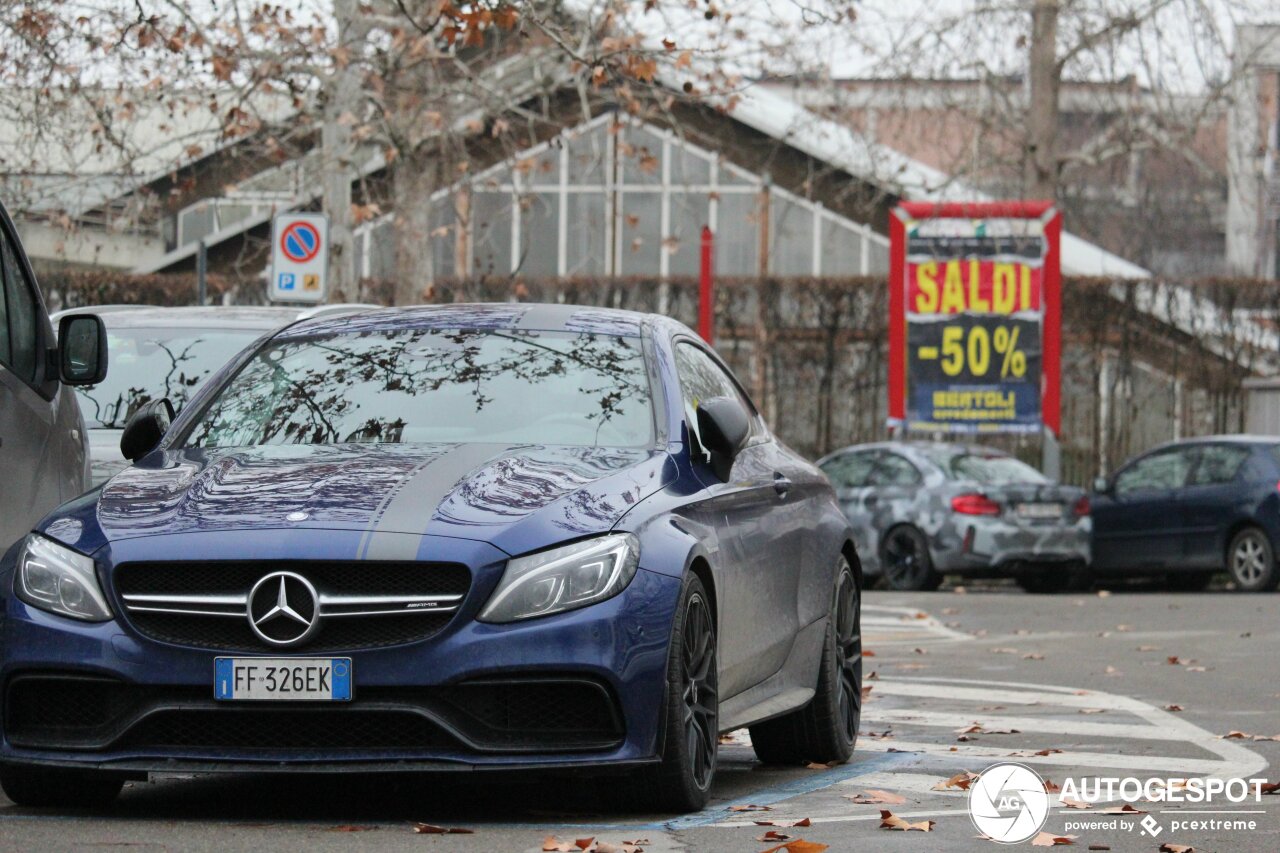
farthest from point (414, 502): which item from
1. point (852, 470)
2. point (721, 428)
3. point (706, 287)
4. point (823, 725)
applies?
point (706, 287)

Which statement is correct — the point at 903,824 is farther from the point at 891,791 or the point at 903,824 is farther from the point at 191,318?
the point at 191,318

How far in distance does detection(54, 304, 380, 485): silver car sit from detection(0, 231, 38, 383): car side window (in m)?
3.07

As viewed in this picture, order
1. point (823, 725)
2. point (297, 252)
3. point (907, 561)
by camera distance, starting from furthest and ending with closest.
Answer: point (907, 561)
point (297, 252)
point (823, 725)

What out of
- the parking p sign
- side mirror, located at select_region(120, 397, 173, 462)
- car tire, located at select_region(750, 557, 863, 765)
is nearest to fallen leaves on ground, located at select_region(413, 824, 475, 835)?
side mirror, located at select_region(120, 397, 173, 462)

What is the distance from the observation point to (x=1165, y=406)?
100ft

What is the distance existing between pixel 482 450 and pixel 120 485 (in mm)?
1099

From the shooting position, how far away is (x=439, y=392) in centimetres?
800

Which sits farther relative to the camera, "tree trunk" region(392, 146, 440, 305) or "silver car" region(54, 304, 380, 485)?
"tree trunk" region(392, 146, 440, 305)

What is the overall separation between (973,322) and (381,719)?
21.9m

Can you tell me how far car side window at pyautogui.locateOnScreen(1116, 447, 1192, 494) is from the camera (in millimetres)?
24891

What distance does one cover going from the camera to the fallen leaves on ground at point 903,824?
698cm

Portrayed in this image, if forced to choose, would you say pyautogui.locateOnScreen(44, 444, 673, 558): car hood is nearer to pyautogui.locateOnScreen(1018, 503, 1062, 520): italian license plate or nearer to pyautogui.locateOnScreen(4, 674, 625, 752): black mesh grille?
pyautogui.locateOnScreen(4, 674, 625, 752): black mesh grille

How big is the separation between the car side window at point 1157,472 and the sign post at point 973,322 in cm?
258

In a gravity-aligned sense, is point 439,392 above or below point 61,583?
above
